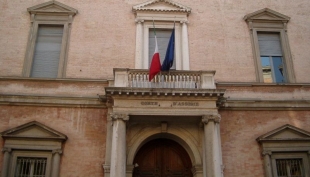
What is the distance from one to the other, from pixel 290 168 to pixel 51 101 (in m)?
8.54

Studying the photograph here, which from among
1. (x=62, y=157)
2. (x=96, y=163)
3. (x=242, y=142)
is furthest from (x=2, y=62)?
(x=242, y=142)

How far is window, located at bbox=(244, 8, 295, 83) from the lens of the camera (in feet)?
46.3

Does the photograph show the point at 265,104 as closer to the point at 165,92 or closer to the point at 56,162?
the point at 165,92

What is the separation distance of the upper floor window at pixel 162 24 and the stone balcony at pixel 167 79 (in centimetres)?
169

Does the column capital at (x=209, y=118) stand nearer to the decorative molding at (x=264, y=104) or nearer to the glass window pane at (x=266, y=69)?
the decorative molding at (x=264, y=104)

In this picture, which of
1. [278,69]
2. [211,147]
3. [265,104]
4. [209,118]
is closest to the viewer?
[211,147]

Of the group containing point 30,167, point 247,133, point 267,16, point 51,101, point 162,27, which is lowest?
point 30,167

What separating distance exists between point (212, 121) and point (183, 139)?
134cm

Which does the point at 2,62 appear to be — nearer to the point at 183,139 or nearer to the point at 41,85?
the point at 41,85

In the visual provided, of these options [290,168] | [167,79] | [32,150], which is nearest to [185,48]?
[167,79]

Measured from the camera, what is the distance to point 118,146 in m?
11.0

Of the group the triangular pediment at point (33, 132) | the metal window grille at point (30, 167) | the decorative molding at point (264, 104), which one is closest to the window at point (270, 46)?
the decorative molding at point (264, 104)

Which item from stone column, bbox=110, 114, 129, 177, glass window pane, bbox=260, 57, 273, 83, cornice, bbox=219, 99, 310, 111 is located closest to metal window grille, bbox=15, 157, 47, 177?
stone column, bbox=110, 114, 129, 177

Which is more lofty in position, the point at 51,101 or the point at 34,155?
the point at 51,101
